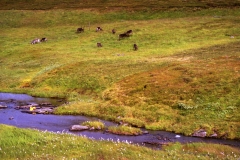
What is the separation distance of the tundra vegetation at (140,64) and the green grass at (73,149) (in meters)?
4.57

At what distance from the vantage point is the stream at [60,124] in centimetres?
2675

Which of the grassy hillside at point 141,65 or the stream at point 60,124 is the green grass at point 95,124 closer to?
the stream at point 60,124

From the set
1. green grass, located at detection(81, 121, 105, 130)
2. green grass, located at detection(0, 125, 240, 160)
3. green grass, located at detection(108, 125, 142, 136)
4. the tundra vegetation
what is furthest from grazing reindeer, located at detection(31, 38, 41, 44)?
green grass, located at detection(0, 125, 240, 160)

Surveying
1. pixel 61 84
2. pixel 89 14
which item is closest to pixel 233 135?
pixel 61 84

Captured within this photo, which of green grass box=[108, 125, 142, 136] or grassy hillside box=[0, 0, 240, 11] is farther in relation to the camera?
grassy hillside box=[0, 0, 240, 11]

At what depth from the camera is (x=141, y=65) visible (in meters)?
47.5

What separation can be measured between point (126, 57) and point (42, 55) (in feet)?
57.6

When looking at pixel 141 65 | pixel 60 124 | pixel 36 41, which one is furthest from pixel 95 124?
pixel 36 41

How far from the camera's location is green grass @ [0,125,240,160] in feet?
64.8

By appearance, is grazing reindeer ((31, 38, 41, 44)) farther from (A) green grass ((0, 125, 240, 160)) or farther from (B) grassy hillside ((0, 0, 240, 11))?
(A) green grass ((0, 125, 240, 160))

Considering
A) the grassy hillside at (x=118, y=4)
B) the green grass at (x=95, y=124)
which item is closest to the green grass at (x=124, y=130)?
the green grass at (x=95, y=124)

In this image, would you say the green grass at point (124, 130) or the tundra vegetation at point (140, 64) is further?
the tundra vegetation at point (140, 64)

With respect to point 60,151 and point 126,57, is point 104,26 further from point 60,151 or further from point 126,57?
point 60,151

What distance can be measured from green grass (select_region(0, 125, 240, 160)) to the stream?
8.22ft
